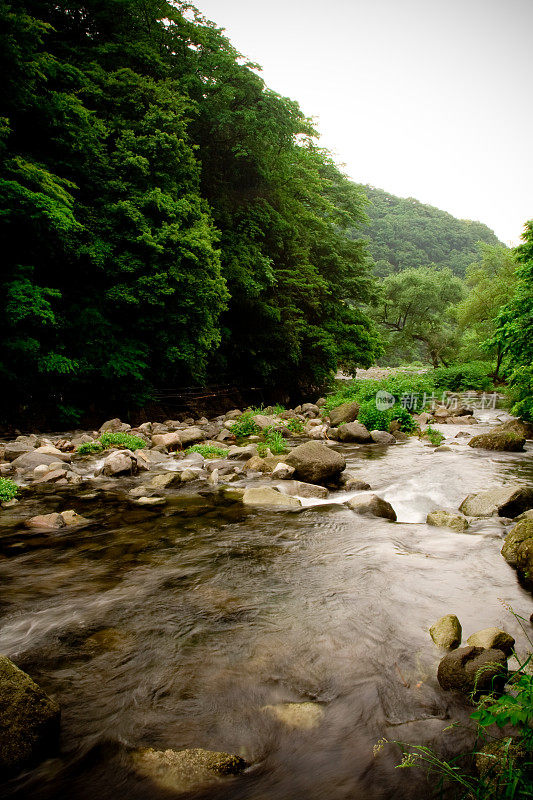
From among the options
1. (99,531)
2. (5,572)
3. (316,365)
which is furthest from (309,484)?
(316,365)

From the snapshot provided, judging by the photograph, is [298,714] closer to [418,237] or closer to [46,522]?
[46,522]

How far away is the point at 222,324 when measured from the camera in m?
18.0

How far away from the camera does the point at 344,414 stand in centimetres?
1478

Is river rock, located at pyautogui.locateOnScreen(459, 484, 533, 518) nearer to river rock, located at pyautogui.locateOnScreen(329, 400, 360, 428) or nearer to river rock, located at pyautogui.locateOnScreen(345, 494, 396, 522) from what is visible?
river rock, located at pyautogui.locateOnScreen(345, 494, 396, 522)

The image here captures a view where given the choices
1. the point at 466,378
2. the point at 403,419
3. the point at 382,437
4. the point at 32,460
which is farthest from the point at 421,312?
the point at 32,460

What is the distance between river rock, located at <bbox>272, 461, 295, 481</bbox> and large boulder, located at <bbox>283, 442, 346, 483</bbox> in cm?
8

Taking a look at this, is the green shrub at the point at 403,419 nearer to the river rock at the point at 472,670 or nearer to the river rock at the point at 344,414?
the river rock at the point at 344,414

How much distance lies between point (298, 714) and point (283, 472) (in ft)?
17.9

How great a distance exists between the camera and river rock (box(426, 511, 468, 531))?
5162 millimetres

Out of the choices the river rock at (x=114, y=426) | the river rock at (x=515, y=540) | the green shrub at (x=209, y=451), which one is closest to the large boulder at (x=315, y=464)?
the green shrub at (x=209, y=451)

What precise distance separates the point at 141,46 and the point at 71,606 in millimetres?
17187

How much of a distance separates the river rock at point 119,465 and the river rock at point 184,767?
250 inches

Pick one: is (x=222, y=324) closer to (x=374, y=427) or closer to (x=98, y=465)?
(x=374, y=427)

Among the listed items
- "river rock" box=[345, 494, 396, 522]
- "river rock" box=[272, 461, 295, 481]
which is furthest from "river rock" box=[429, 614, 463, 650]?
"river rock" box=[272, 461, 295, 481]
